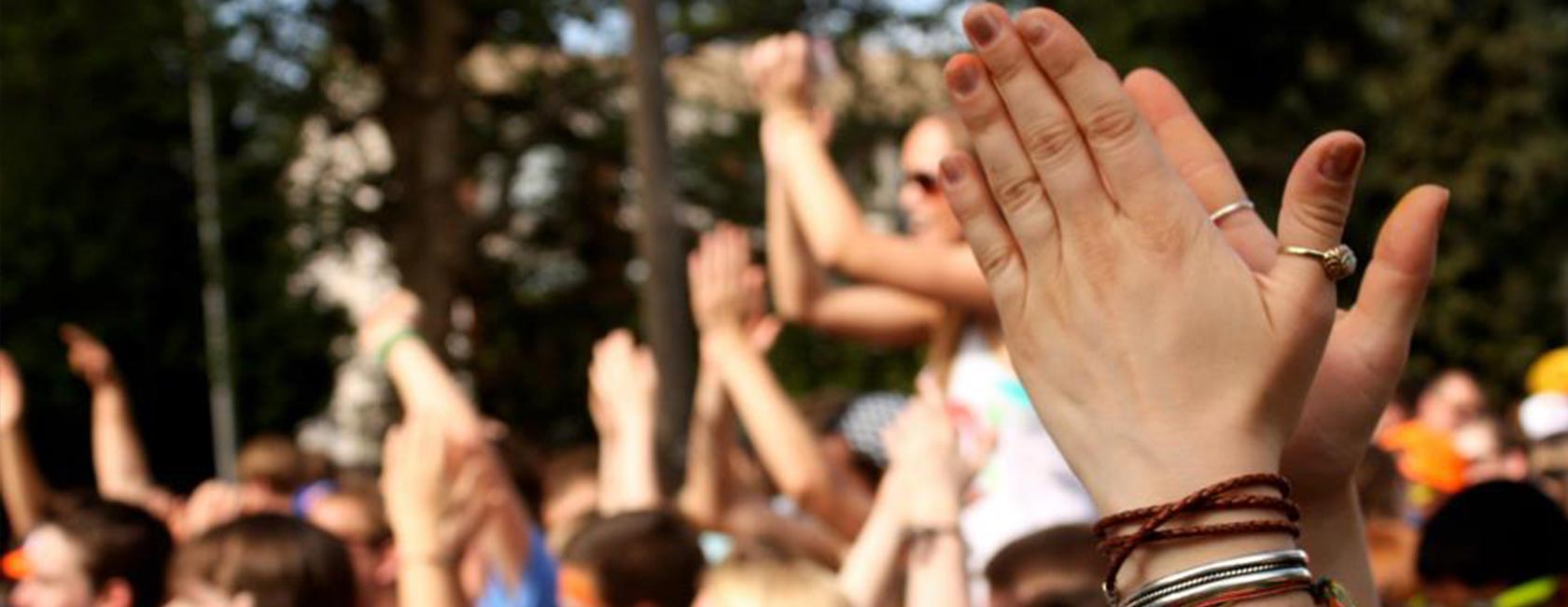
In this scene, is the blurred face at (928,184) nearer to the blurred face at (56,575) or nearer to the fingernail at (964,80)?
the blurred face at (56,575)

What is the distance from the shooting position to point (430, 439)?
403cm

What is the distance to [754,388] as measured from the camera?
4695 mm

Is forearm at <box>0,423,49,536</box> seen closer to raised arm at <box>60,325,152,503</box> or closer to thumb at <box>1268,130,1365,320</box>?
raised arm at <box>60,325,152,503</box>

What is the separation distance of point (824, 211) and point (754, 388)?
0.41 metres

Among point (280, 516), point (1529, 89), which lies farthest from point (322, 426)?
point (280, 516)

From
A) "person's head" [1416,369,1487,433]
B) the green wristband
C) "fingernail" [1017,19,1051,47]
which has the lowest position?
"person's head" [1416,369,1487,433]

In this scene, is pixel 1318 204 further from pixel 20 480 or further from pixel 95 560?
pixel 20 480

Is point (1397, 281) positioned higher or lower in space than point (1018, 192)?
lower

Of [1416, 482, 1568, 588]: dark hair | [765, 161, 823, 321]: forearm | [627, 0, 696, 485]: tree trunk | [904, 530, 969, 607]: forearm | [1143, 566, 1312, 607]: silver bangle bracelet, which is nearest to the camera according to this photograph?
[1143, 566, 1312, 607]: silver bangle bracelet

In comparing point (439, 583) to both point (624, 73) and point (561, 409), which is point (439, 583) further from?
point (561, 409)

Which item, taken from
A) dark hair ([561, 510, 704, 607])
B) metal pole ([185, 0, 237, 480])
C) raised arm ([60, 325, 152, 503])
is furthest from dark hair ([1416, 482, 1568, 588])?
metal pole ([185, 0, 237, 480])

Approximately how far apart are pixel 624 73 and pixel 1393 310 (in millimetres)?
20312

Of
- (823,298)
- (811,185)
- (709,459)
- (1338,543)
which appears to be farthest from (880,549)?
(1338,543)

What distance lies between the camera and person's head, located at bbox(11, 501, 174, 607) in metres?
5.22
